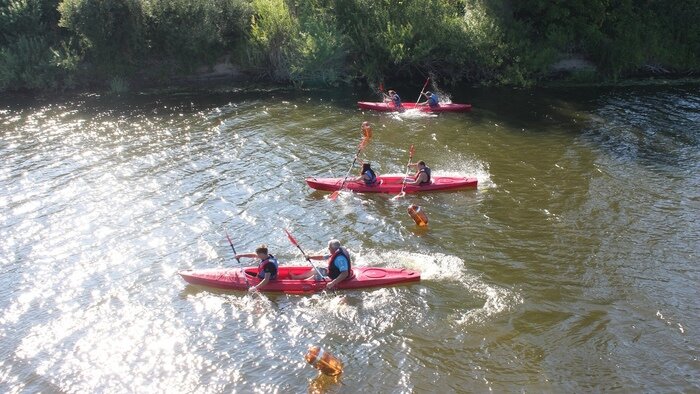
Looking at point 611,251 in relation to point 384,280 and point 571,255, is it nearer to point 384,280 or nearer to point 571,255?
point 571,255

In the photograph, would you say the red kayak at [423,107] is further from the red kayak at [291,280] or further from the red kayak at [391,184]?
the red kayak at [291,280]

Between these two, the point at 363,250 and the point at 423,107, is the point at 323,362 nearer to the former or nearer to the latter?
the point at 363,250

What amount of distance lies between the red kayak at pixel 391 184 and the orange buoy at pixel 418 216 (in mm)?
2183

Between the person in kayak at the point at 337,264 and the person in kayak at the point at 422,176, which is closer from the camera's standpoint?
the person in kayak at the point at 337,264

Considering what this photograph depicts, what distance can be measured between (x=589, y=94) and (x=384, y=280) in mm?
18171

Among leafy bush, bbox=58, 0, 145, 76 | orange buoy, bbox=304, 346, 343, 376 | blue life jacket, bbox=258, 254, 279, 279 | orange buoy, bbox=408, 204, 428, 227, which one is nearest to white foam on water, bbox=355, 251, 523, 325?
orange buoy, bbox=408, 204, 428, 227

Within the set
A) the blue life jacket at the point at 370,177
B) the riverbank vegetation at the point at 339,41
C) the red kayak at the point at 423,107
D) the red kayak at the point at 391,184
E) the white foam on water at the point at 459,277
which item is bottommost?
the white foam on water at the point at 459,277

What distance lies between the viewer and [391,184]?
18.6 meters

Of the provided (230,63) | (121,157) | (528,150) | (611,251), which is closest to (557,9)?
(528,150)

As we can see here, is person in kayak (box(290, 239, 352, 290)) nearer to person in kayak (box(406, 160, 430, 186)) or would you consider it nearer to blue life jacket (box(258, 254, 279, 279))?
blue life jacket (box(258, 254, 279, 279))

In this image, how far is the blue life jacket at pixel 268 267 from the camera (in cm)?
1370

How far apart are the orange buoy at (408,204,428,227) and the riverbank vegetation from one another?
1391 cm

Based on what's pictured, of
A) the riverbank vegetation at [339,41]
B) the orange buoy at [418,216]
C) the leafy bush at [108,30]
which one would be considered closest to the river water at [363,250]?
the orange buoy at [418,216]

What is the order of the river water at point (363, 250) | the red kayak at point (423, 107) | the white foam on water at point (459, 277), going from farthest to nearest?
the red kayak at point (423, 107) → the white foam on water at point (459, 277) → the river water at point (363, 250)
